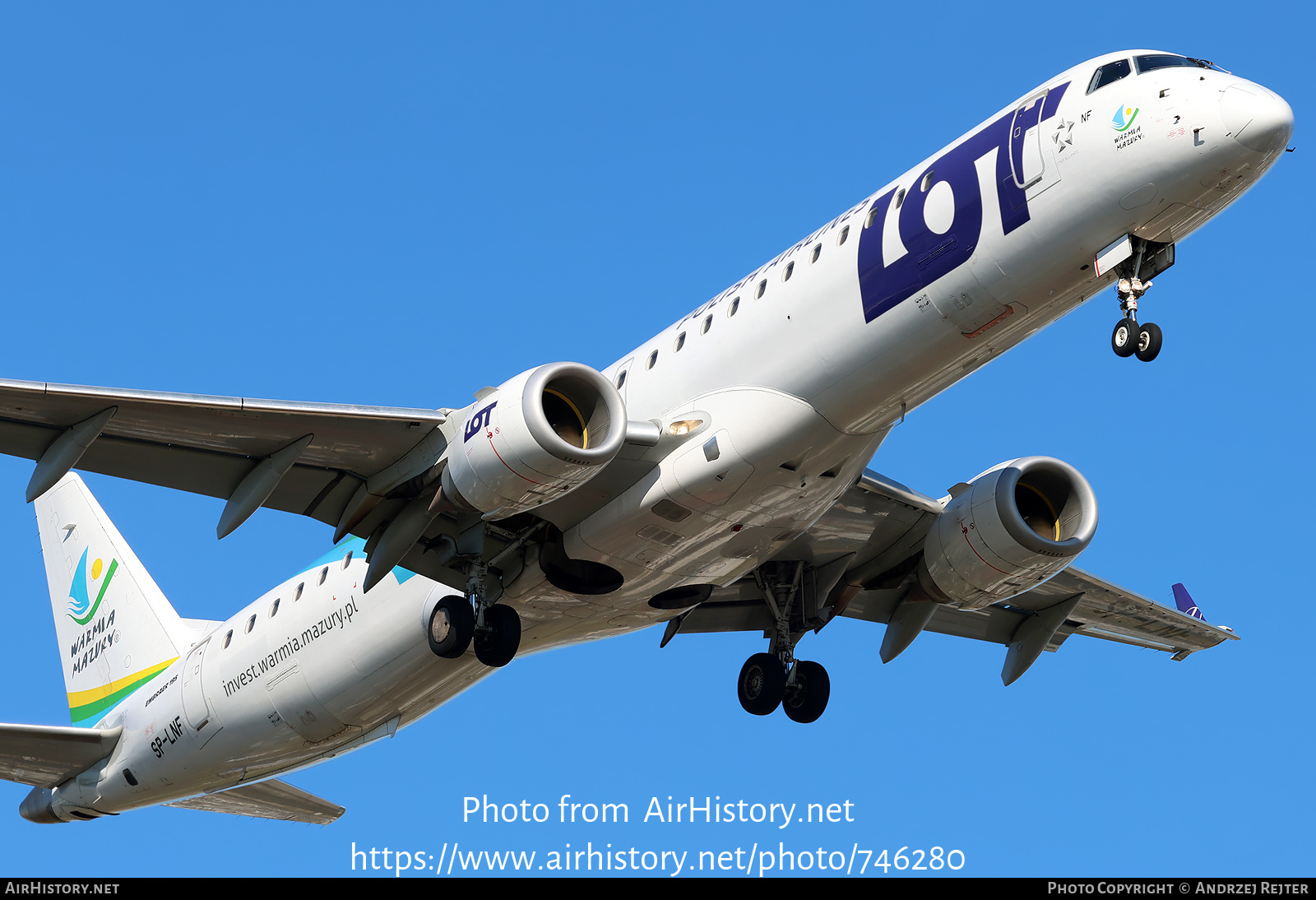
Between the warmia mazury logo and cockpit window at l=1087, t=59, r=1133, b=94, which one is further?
the warmia mazury logo

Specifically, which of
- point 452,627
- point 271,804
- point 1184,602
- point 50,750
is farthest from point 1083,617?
point 50,750

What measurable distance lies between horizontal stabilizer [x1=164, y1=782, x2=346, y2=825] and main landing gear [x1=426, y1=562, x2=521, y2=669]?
7966 mm

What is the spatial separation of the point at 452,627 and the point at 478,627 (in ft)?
1.19

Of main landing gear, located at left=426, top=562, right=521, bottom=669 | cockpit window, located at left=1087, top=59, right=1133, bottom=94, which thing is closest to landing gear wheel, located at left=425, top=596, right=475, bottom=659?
main landing gear, located at left=426, top=562, right=521, bottom=669

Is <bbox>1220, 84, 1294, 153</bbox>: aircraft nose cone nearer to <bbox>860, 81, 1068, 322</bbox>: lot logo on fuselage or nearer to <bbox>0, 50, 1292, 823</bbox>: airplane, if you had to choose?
<bbox>0, 50, 1292, 823</bbox>: airplane

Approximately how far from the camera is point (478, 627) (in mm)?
20766

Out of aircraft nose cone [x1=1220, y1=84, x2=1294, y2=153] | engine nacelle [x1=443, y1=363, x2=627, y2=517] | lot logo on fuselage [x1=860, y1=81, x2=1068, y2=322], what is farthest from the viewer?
engine nacelle [x1=443, y1=363, x2=627, y2=517]

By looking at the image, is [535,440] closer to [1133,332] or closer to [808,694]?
[1133,332]

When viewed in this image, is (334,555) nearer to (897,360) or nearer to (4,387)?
(4,387)

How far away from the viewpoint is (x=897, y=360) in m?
18.3

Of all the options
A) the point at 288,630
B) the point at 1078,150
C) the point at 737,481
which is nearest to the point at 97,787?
the point at 288,630

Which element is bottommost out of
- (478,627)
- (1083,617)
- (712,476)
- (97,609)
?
(478,627)

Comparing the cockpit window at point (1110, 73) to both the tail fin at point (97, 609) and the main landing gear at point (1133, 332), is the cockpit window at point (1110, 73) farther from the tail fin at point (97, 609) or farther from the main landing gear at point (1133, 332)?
the tail fin at point (97, 609)

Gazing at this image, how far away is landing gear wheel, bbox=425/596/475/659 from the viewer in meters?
20.8
